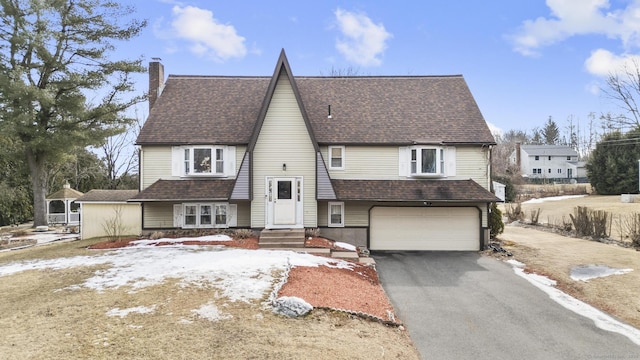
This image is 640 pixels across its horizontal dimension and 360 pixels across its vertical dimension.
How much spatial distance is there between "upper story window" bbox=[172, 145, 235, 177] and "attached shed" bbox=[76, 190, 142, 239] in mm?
4966

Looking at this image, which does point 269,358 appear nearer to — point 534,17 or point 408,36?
point 408,36

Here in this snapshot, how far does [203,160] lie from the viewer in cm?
1814

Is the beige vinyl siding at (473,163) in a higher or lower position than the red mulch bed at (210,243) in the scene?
higher

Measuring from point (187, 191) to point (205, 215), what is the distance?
153cm

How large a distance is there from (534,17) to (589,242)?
12557mm

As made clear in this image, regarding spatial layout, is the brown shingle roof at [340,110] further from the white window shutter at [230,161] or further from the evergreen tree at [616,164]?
the evergreen tree at [616,164]

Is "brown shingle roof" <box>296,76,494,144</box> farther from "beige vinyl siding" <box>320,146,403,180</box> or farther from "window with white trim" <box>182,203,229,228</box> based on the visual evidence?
"window with white trim" <box>182,203,229,228</box>

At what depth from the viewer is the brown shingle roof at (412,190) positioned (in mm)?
17344

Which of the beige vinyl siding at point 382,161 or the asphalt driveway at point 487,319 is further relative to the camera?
the beige vinyl siding at point 382,161

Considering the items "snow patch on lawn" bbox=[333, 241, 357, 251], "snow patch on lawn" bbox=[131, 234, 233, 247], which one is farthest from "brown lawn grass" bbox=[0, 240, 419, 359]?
"snow patch on lawn" bbox=[333, 241, 357, 251]

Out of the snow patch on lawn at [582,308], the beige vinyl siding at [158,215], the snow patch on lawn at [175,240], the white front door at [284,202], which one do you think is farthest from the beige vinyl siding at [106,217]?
the snow patch on lawn at [582,308]

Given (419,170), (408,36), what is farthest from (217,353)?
(408,36)

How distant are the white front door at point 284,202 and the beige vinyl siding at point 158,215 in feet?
16.5

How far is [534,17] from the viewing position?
20.5 metres
